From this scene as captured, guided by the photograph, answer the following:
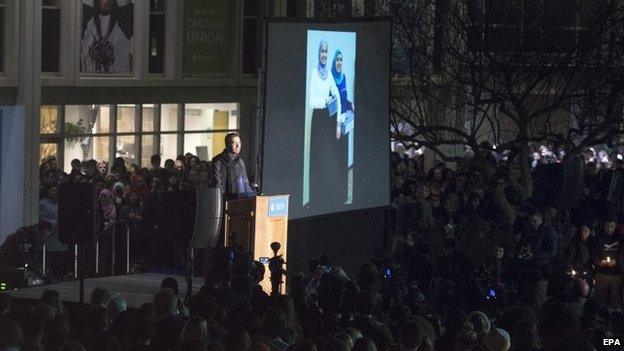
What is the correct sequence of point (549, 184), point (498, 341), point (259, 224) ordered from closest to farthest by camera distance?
point (498, 341), point (259, 224), point (549, 184)

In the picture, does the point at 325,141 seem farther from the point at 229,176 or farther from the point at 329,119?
the point at 229,176

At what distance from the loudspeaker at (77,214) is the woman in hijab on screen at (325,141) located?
4001 millimetres

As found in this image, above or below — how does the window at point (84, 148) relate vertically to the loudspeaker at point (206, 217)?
above

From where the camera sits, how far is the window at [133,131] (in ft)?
89.7

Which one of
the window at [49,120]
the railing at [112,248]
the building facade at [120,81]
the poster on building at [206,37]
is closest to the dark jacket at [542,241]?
the railing at [112,248]

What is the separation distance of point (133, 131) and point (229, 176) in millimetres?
13955

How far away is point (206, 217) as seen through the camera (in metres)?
15.0

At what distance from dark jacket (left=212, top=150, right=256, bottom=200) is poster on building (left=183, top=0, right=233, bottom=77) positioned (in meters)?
14.6

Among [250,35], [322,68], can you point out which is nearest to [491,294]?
[322,68]

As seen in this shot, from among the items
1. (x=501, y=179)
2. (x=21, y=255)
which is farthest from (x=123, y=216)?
(x=501, y=179)

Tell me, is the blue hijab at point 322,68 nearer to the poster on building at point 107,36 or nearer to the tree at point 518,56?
the tree at point 518,56

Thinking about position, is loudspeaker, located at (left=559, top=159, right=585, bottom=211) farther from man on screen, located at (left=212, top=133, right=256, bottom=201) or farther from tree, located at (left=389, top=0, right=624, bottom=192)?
man on screen, located at (left=212, top=133, right=256, bottom=201)

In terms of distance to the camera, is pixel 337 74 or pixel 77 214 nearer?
pixel 77 214

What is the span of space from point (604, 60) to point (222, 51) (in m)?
9.91
